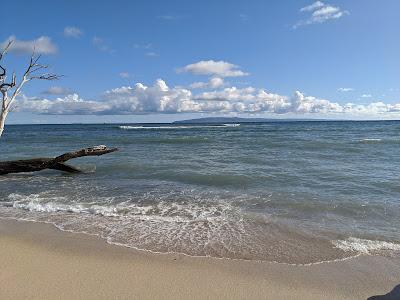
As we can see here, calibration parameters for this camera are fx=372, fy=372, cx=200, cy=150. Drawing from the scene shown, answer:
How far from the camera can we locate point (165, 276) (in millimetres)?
4566

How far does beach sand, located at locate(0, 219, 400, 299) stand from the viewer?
13.5ft

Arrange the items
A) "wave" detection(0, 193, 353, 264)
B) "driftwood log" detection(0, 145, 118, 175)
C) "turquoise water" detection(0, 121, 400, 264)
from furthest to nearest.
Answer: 1. "driftwood log" detection(0, 145, 118, 175)
2. "turquoise water" detection(0, 121, 400, 264)
3. "wave" detection(0, 193, 353, 264)

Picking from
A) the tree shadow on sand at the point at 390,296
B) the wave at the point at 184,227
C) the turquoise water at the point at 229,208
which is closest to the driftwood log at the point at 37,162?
the turquoise water at the point at 229,208

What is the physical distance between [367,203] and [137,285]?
627 centimetres

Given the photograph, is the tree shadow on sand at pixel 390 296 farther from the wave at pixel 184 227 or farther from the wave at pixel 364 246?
the wave at pixel 364 246

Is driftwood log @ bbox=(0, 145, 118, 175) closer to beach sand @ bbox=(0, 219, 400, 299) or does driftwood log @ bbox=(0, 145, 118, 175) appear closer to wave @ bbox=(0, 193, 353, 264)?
wave @ bbox=(0, 193, 353, 264)

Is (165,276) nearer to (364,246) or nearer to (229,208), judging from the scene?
(364,246)

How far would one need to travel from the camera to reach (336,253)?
219 inches

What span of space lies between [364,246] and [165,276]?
3230mm

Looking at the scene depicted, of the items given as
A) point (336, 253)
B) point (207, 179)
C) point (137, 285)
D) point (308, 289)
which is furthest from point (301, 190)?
point (137, 285)

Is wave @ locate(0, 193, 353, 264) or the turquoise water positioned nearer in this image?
wave @ locate(0, 193, 353, 264)

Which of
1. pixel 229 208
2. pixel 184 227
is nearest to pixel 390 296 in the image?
pixel 184 227

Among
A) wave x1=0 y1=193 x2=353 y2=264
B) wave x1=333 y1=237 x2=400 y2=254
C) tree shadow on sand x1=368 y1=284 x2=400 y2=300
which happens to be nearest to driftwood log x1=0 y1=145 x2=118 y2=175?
wave x1=0 y1=193 x2=353 y2=264

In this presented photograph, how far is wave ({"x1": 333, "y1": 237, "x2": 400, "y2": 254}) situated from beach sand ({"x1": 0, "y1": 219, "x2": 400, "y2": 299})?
0.31 meters
